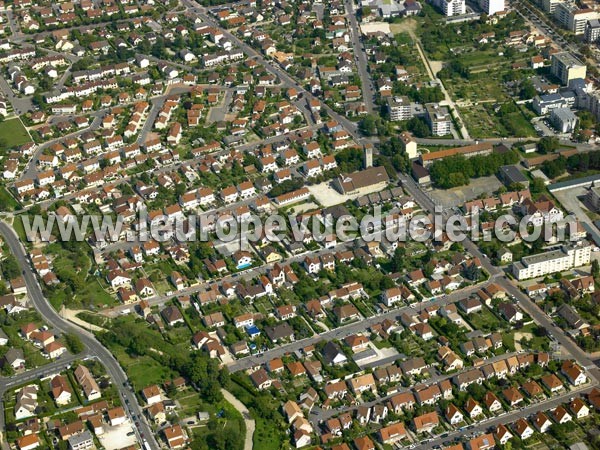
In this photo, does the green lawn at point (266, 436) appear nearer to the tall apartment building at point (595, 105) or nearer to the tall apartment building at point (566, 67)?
the tall apartment building at point (595, 105)

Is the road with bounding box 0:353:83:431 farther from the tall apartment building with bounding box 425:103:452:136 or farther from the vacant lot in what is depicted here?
the tall apartment building with bounding box 425:103:452:136

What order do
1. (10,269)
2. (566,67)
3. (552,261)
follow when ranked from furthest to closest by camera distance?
(566,67)
(10,269)
(552,261)

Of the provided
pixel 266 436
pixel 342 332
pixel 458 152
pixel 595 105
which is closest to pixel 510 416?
pixel 342 332

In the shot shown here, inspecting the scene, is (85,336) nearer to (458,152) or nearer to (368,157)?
(368,157)

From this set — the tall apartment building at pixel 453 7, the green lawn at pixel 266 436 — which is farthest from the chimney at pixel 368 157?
the tall apartment building at pixel 453 7

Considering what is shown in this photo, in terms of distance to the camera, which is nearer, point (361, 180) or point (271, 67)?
point (361, 180)

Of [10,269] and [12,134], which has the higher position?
[10,269]
